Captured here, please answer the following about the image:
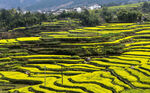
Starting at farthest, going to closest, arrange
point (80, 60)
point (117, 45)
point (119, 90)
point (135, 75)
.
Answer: point (117, 45)
point (80, 60)
point (135, 75)
point (119, 90)

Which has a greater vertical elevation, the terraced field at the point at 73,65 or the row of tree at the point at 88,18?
the row of tree at the point at 88,18

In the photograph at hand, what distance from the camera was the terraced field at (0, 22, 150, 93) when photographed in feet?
100

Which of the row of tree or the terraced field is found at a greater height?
the row of tree

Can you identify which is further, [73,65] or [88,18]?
[88,18]

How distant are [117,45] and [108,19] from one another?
3097 centimetres

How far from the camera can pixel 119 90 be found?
27.7 meters

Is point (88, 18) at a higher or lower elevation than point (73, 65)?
higher

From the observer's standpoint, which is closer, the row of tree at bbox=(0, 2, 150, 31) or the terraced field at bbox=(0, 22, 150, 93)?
the terraced field at bbox=(0, 22, 150, 93)

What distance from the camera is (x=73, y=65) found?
132ft

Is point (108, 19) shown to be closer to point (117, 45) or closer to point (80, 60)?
point (117, 45)

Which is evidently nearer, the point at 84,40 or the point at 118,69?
the point at 118,69

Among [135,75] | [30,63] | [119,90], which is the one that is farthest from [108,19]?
[119,90]

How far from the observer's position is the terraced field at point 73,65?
100 ft

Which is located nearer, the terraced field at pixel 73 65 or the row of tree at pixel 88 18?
the terraced field at pixel 73 65
